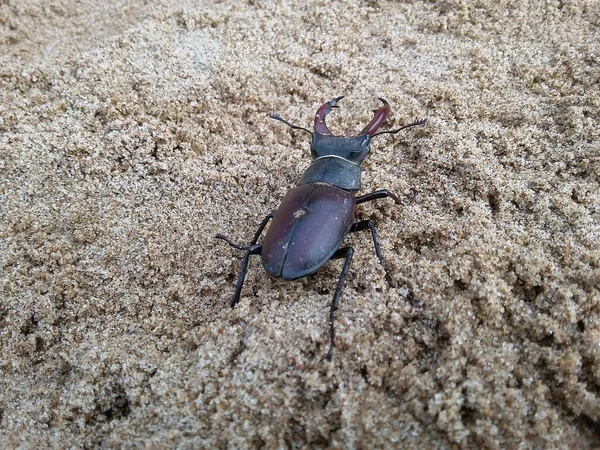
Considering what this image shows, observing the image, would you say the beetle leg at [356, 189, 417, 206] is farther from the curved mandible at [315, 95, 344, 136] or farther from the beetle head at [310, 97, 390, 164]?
the curved mandible at [315, 95, 344, 136]

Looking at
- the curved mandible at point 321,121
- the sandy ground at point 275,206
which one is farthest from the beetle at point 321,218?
the sandy ground at point 275,206

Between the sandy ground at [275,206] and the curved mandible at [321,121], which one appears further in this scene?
the curved mandible at [321,121]

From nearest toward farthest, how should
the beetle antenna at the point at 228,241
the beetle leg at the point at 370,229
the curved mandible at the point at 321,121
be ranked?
1. the beetle leg at the point at 370,229
2. the beetle antenna at the point at 228,241
3. the curved mandible at the point at 321,121

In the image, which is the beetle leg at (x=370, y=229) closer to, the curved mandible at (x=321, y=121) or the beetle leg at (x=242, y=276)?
the beetle leg at (x=242, y=276)

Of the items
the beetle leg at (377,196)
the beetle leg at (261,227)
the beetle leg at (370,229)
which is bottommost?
the beetle leg at (261,227)

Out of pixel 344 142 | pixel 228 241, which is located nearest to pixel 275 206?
pixel 228 241

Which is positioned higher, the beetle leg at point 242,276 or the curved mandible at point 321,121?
the curved mandible at point 321,121

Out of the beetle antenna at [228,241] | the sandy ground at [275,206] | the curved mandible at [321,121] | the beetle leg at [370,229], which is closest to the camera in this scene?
the sandy ground at [275,206]

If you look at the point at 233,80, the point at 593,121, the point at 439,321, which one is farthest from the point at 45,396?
the point at 593,121
